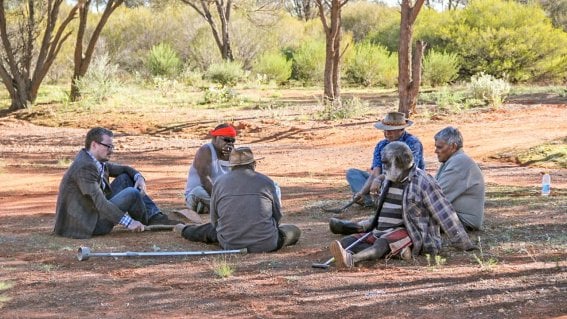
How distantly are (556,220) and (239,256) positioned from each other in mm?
3129

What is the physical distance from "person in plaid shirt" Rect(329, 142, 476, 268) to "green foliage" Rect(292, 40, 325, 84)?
25.3 metres

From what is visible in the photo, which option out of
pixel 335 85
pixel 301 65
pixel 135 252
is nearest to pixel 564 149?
pixel 335 85

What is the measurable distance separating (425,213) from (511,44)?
22.6 meters

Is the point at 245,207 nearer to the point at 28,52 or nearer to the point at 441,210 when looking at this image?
the point at 441,210

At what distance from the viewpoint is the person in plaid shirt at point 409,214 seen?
6.69m

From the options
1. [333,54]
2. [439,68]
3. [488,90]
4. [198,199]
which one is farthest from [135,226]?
[439,68]

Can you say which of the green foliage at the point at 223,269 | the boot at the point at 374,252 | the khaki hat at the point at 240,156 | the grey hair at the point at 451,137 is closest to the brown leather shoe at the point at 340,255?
the boot at the point at 374,252

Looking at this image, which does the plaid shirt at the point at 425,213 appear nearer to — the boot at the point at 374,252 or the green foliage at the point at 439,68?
the boot at the point at 374,252

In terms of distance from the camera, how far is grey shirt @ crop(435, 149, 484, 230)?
7562 mm

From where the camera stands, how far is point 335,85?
2222 cm

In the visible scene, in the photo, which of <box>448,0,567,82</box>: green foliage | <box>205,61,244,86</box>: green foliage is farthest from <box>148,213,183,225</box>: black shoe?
<box>205,61,244,86</box>: green foliage

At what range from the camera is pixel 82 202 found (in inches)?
315

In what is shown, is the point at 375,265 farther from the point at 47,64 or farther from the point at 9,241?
the point at 47,64

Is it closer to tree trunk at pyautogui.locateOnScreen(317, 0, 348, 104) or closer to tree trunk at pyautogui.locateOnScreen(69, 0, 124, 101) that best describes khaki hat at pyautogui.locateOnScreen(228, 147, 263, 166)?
tree trunk at pyautogui.locateOnScreen(317, 0, 348, 104)
